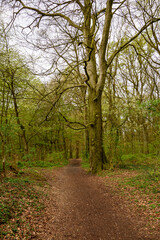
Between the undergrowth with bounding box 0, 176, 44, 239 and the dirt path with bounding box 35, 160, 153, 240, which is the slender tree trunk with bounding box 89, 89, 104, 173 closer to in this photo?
the dirt path with bounding box 35, 160, 153, 240

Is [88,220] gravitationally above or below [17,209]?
below

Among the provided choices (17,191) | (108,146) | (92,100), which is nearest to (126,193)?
(17,191)

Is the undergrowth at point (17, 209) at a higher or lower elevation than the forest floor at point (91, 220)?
higher

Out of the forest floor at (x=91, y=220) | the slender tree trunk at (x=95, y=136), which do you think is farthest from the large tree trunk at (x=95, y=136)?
the forest floor at (x=91, y=220)

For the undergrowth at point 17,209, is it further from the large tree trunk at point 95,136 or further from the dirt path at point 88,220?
the large tree trunk at point 95,136

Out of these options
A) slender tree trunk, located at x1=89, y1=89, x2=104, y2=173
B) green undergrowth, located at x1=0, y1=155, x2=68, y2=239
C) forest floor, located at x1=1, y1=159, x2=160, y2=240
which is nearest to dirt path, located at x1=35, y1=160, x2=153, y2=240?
forest floor, located at x1=1, y1=159, x2=160, y2=240

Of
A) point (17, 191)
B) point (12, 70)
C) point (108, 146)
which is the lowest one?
point (17, 191)

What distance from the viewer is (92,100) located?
35.4ft

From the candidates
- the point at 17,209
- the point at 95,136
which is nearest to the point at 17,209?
the point at 17,209

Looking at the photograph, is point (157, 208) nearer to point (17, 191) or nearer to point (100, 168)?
point (17, 191)

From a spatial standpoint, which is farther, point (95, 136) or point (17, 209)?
point (95, 136)

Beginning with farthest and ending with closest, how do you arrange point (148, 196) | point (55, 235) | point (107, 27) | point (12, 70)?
point (12, 70)
point (107, 27)
point (148, 196)
point (55, 235)

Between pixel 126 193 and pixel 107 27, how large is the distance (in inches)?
334

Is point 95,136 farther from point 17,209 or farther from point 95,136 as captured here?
point 17,209
